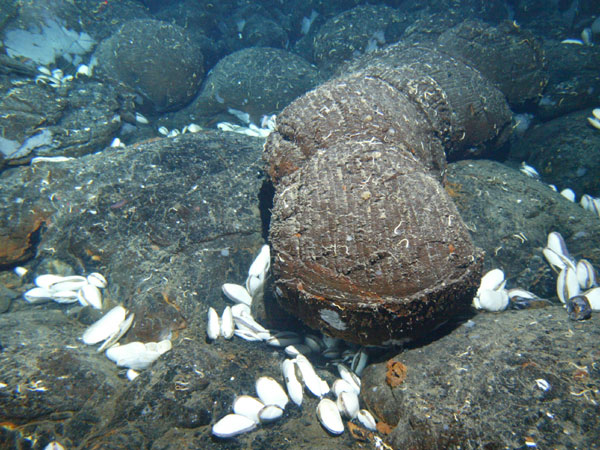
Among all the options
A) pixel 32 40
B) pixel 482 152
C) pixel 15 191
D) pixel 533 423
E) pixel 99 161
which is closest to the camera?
pixel 533 423

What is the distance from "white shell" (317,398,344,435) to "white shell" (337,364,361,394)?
291 mm

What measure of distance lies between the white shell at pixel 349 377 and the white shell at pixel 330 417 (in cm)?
29

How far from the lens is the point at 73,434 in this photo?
7.49 feet

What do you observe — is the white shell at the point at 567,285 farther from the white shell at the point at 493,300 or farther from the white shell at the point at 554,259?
the white shell at the point at 493,300

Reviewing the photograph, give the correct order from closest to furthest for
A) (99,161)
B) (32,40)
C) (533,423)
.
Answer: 1. (533,423)
2. (99,161)
3. (32,40)

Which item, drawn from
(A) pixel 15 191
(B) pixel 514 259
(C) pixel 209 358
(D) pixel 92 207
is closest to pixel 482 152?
(B) pixel 514 259

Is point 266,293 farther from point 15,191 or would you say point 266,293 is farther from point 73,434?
point 15,191

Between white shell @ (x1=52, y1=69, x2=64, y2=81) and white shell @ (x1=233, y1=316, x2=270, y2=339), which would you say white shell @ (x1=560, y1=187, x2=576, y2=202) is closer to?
white shell @ (x1=233, y1=316, x2=270, y2=339)

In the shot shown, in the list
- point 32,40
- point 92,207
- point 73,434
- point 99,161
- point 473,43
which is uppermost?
point 473,43

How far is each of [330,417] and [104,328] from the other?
8.09ft

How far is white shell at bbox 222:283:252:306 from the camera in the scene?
3.44 metres

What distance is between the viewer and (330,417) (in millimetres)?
2301

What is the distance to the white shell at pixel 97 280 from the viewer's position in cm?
359

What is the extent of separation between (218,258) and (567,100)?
6.57 metres
